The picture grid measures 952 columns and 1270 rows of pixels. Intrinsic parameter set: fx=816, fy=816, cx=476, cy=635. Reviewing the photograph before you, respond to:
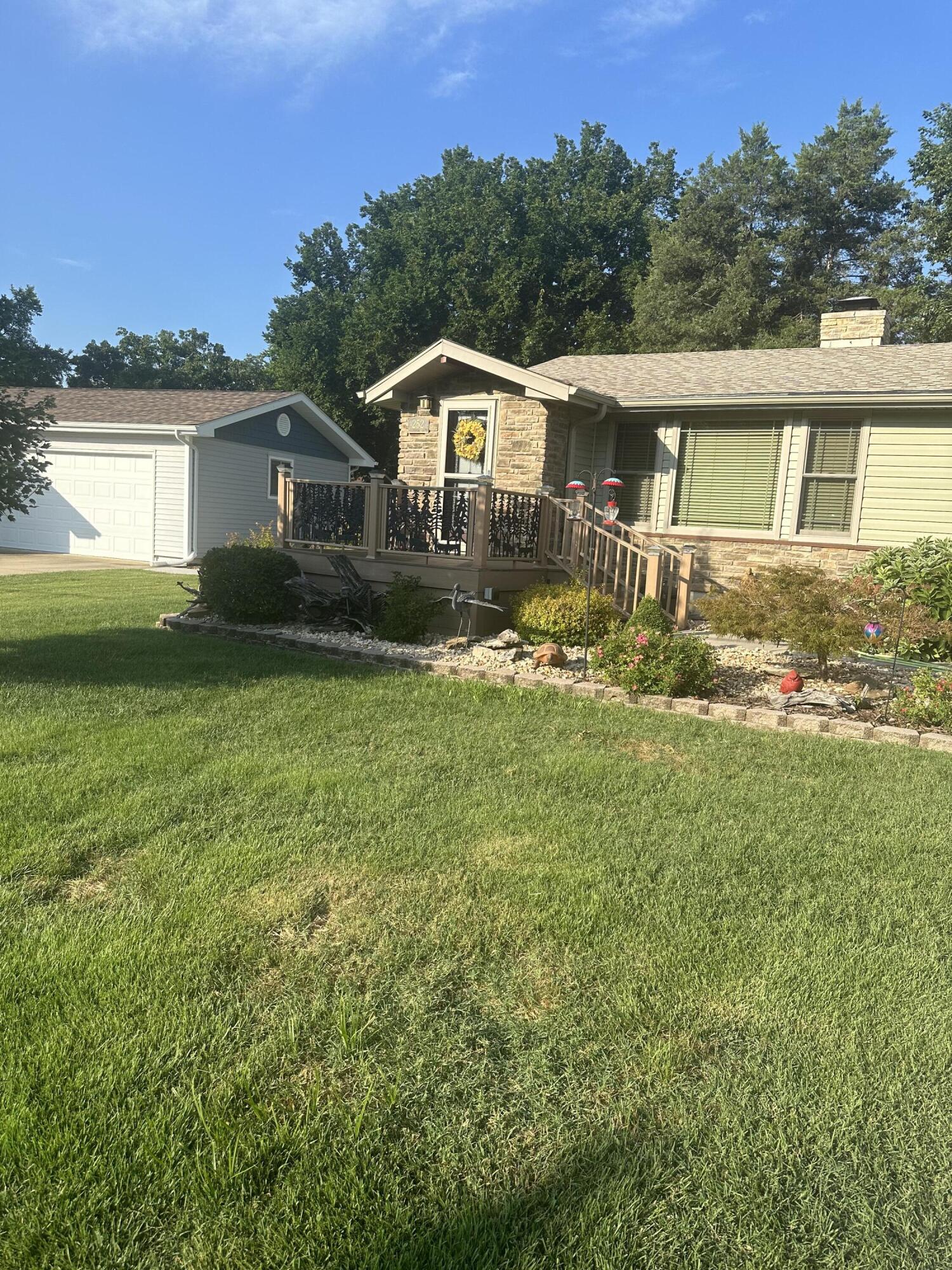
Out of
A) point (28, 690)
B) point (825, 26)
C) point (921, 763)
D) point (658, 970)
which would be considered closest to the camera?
point (658, 970)

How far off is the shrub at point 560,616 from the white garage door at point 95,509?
12.8 m

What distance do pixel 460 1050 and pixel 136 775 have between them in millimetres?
2680

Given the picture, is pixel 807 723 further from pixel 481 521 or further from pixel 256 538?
pixel 256 538

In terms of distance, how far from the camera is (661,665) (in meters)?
6.66

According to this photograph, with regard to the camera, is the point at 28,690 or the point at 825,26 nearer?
the point at 28,690

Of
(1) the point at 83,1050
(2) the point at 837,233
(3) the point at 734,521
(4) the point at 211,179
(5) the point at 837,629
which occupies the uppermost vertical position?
(2) the point at 837,233

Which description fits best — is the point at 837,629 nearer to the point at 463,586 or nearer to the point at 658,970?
the point at 463,586

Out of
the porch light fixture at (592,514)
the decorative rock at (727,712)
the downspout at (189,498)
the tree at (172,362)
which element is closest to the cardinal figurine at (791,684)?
the decorative rock at (727,712)

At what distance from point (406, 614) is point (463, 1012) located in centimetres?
634

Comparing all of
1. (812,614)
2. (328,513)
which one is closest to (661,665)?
(812,614)

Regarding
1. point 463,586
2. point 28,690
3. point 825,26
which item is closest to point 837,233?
point 825,26

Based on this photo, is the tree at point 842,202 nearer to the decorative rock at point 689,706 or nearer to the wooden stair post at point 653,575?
the wooden stair post at point 653,575

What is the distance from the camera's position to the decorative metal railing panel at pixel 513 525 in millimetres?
9227

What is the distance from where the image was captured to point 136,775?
14.1 feet
